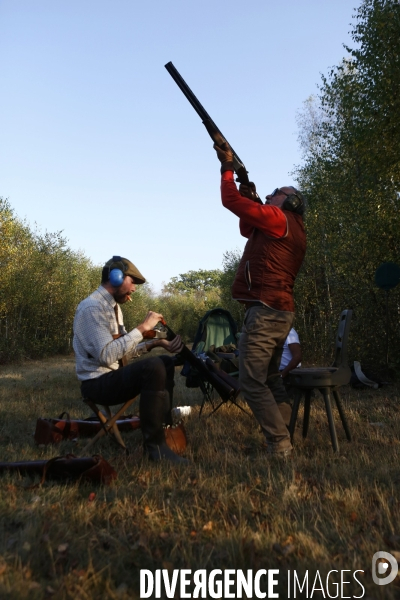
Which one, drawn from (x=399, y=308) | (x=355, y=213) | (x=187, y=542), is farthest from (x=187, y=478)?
(x=355, y=213)

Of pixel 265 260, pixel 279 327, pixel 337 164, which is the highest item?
pixel 337 164

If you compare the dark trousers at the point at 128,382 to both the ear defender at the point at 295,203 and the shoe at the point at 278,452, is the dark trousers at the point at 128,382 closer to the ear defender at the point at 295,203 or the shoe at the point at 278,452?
the shoe at the point at 278,452

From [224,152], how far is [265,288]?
1394 mm

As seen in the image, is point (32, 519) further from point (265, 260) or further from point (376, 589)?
point (265, 260)

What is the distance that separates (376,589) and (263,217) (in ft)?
9.93

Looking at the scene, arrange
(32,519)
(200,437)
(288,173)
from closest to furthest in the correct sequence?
(32,519)
(200,437)
(288,173)

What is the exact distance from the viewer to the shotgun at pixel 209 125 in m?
5.46

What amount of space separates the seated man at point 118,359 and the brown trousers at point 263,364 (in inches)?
27.4

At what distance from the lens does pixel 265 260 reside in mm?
4914

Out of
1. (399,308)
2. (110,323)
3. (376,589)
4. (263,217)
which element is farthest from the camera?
(399,308)

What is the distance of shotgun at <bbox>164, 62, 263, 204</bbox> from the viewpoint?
5465 mm

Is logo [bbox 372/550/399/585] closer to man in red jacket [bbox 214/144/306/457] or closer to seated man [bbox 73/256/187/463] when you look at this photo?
man in red jacket [bbox 214/144/306/457]

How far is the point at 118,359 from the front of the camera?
5.01 meters

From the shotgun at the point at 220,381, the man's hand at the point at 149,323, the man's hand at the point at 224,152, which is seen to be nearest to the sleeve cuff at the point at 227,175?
the man's hand at the point at 224,152
